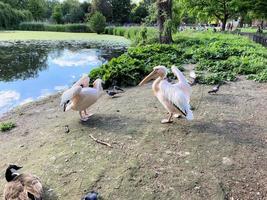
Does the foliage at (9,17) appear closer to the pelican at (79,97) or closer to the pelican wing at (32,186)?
the pelican at (79,97)

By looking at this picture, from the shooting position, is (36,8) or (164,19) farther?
(36,8)

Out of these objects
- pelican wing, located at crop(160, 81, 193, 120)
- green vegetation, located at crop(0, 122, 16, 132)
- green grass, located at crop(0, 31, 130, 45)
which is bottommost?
green grass, located at crop(0, 31, 130, 45)

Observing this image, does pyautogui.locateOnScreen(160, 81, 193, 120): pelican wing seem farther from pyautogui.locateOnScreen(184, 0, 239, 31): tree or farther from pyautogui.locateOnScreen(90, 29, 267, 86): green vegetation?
pyautogui.locateOnScreen(184, 0, 239, 31): tree

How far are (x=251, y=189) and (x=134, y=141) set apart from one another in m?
2.11

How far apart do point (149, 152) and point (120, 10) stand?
69.8 meters

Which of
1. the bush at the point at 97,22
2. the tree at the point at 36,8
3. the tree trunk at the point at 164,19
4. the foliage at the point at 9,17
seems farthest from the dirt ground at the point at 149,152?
the tree at the point at 36,8

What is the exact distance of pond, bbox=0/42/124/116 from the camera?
1241cm

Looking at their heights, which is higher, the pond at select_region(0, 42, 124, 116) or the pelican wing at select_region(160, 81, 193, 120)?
the pelican wing at select_region(160, 81, 193, 120)

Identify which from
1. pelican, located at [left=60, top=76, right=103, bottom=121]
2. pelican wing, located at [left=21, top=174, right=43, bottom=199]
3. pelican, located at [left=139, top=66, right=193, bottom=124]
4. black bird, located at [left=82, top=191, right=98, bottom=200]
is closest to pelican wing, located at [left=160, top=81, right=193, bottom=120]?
pelican, located at [left=139, top=66, right=193, bottom=124]

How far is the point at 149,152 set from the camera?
5223 millimetres

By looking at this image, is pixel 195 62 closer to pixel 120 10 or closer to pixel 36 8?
pixel 120 10

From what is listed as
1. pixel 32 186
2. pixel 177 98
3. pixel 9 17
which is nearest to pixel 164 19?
pixel 177 98

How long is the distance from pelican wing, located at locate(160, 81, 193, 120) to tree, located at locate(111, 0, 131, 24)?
67576 millimetres

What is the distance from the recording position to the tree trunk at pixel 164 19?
1948cm
